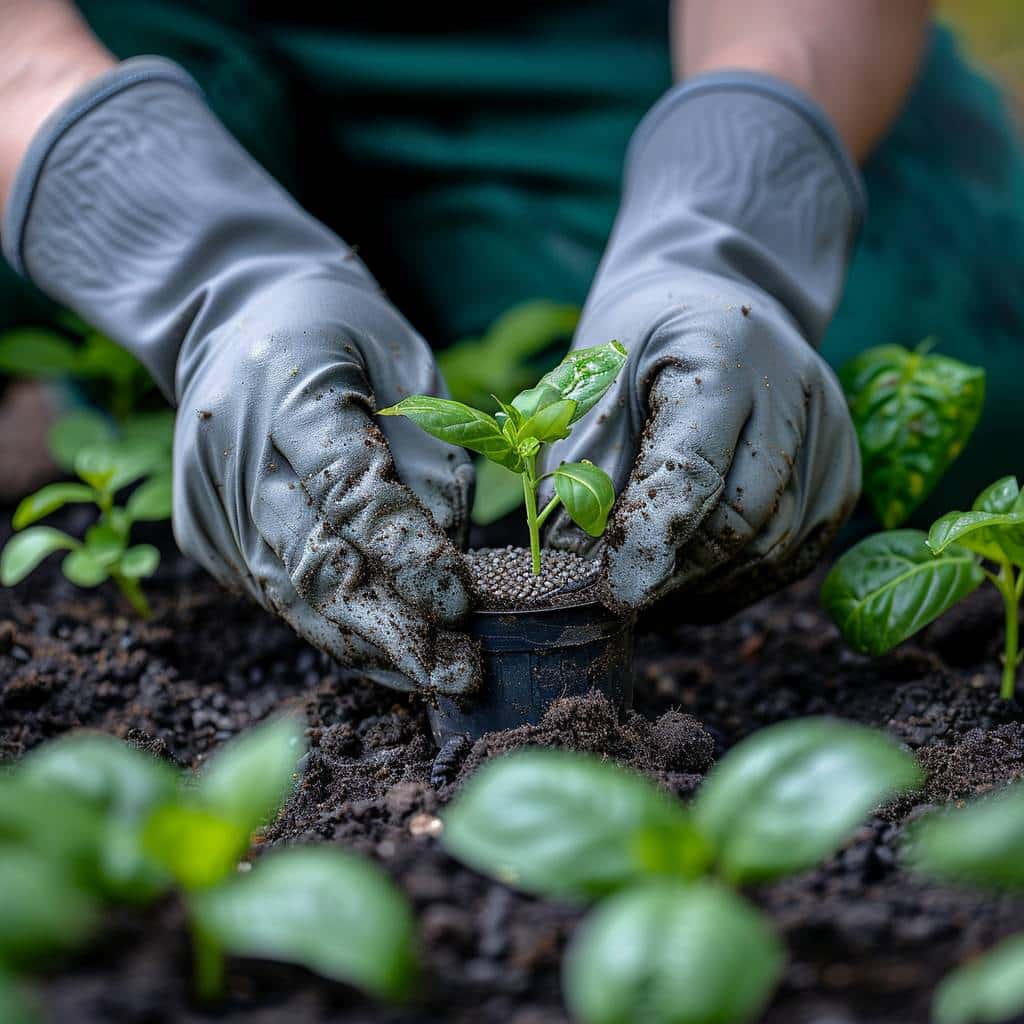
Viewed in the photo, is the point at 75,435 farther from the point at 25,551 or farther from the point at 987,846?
the point at 987,846

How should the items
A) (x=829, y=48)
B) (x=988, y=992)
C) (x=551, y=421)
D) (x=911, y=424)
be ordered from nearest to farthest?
(x=988, y=992), (x=551, y=421), (x=911, y=424), (x=829, y=48)

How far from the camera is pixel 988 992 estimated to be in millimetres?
599

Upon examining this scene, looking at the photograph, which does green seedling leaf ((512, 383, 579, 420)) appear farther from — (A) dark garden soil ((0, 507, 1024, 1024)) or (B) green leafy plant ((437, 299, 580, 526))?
(B) green leafy plant ((437, 299, 580, 526))

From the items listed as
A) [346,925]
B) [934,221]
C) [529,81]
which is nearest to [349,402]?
[346,925]

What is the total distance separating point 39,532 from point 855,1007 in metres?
1.65

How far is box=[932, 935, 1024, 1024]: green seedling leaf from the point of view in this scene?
586mm

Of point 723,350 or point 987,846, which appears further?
point 723,350

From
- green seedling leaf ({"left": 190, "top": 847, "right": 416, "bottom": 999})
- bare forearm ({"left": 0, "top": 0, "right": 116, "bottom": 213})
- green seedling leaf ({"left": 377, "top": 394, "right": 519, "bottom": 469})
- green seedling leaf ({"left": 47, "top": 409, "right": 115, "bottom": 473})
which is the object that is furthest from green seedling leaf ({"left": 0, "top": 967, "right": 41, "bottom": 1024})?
green seedling leaf ({"left": 47, "top": 409, "right": 115, "bottom": 473})

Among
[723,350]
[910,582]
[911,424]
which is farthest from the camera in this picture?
[911,424]

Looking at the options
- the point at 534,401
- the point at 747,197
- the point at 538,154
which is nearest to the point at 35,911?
the point at 534,401

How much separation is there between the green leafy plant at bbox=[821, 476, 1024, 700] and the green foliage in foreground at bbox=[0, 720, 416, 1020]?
3.50ft

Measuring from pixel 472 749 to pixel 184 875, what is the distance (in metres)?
0.59

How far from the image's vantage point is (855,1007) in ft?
2.38

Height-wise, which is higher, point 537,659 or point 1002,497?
point 1002,497
